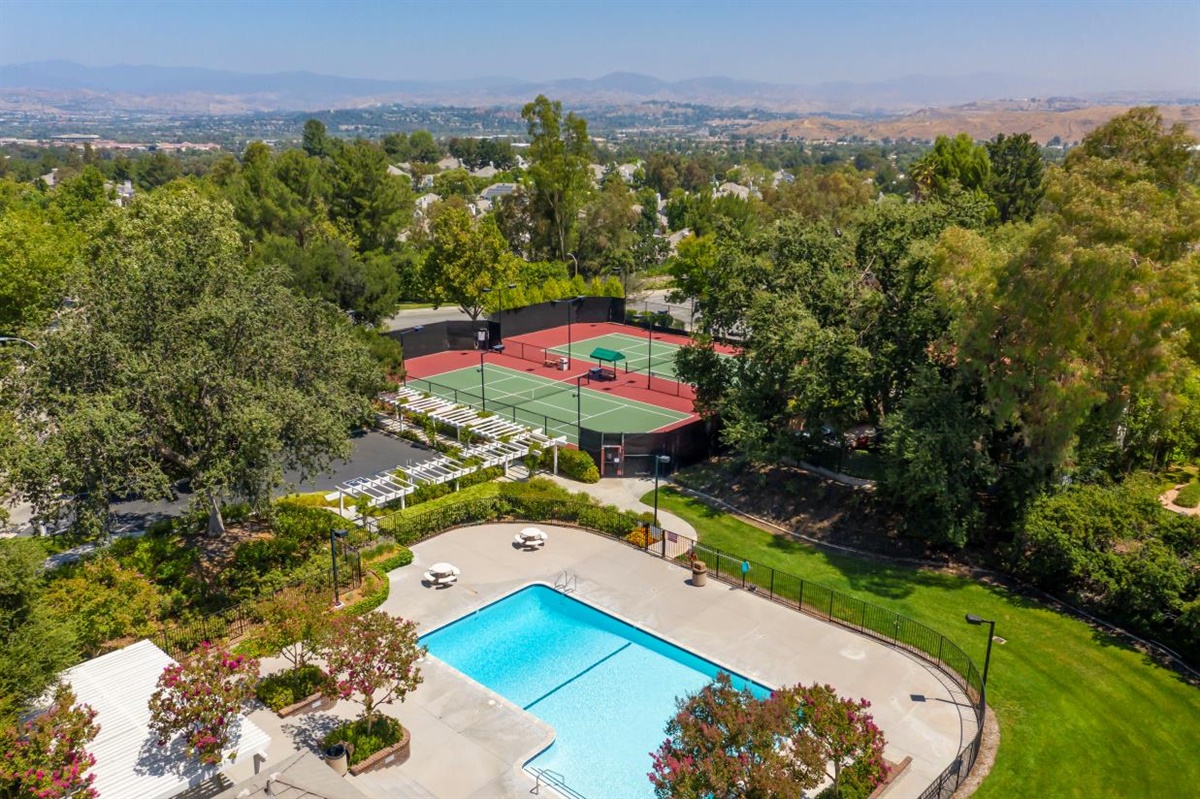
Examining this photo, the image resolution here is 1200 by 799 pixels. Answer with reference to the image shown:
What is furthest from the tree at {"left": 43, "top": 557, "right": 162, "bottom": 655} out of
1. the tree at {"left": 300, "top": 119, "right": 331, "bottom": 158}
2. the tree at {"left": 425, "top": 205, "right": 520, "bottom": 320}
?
the tree at {"left": 300, "top": 119, "right": 331, "bottom": 158}

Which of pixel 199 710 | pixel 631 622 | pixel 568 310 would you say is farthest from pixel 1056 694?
pixel 568 310

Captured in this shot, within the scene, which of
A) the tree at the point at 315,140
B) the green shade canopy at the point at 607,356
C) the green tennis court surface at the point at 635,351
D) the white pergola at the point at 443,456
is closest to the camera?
the white pergola at the point at 443,456

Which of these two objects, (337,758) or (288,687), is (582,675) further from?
(288,687)

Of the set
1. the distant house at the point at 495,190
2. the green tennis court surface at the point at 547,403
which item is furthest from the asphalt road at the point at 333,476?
the distant house at the point at 495,190

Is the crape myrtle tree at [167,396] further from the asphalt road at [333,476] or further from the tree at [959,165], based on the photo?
the tree at [959,165]

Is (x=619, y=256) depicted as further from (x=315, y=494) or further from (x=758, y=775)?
(x=758, y=775)

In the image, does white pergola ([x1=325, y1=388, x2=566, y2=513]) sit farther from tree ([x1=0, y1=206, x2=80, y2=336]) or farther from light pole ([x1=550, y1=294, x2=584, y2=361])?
tree ([x1=0, y1=206, x2=80, y2=336])
